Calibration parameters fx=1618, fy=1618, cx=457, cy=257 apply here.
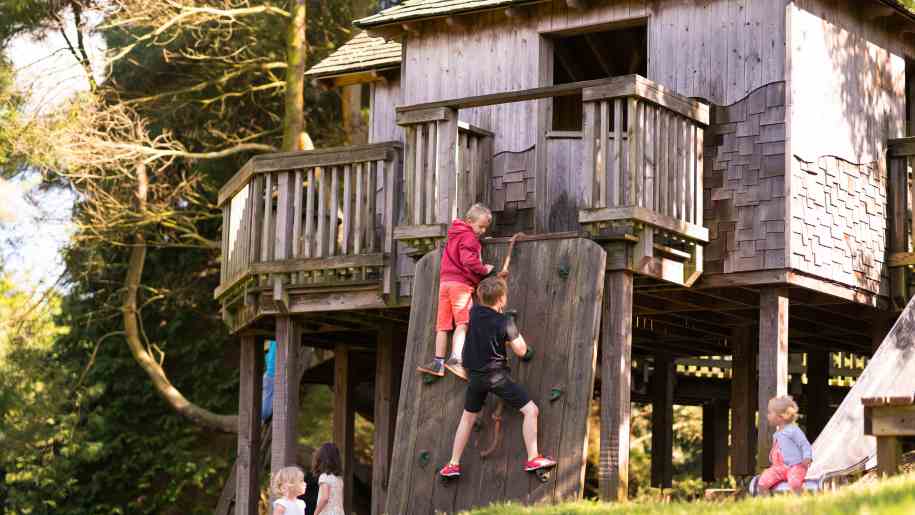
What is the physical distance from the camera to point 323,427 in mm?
28672

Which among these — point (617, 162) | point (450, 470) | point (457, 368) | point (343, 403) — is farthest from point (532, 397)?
point (343, 403)

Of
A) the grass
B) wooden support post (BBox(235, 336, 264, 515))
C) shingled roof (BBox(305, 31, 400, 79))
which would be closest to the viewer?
the grass

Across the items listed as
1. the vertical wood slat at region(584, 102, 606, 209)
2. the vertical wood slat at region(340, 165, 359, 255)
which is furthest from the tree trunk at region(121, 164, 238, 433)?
the vertical wood slat at region(584, 102, 606, 209)

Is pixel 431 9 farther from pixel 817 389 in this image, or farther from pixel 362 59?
pixel 817 389

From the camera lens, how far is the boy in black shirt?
42.0 ft

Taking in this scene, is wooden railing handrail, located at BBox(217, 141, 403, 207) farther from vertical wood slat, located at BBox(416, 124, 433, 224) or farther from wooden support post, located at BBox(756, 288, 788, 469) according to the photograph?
wooden support post, located at BBox(756, 288, 788, 469)

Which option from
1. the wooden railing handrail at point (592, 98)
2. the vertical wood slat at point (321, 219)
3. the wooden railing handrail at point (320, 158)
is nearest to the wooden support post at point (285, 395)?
the vertical wood slat at point (321, 219)

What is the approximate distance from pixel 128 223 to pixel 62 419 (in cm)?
380

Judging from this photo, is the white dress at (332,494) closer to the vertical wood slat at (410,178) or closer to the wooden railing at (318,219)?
the vertical wood slat at (410,178)

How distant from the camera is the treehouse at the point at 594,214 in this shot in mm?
13641

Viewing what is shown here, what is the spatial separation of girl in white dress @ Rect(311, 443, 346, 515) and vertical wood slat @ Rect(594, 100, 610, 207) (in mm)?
3151

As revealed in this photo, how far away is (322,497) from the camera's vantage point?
13297mm

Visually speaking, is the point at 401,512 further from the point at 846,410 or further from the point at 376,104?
the point at 376,104

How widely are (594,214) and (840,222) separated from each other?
318cm
